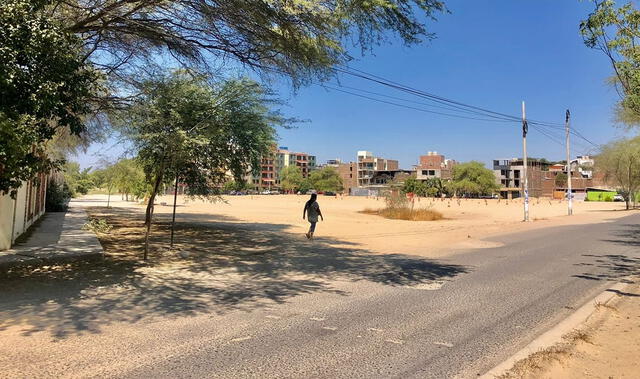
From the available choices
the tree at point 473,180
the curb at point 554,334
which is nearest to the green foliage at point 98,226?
the curb at point 554,334

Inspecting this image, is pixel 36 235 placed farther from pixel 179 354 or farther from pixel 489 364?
pixel 489 364

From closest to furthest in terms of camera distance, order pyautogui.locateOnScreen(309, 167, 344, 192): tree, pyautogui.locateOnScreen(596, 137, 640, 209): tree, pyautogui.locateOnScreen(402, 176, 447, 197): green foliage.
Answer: pyautogui.locateOnScreen(596, 137, 640, 209): tree
pyautogui.locateOnScreen(402, 176, 447, 197): green foliage
pyautogui.locateOnScreen(309, 167, 344, 192): tree

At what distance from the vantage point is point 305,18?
8.69 m

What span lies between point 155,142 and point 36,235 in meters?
6.35

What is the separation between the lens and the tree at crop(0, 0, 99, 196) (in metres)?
6.20

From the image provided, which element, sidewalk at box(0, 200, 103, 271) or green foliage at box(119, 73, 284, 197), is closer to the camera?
sidewalk at box(0, 200, 103, 271)

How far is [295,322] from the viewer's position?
590 cm

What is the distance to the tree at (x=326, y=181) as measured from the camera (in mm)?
155125

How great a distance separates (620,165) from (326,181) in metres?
113

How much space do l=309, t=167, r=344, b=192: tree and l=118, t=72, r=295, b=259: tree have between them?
13706cm

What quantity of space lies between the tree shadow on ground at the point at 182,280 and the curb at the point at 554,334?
9.27 feet

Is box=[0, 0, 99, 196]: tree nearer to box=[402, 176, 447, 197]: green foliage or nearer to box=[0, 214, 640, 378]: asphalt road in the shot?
box=[0, 214, 640, 378]: asphalt road

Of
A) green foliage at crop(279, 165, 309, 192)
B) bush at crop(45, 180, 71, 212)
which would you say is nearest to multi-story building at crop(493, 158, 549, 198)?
green foliage at crop(279, 165, 309, 192)

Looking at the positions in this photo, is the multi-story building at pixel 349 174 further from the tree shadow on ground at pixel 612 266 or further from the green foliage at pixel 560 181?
the tree shadow on ground at pixel 612 266
